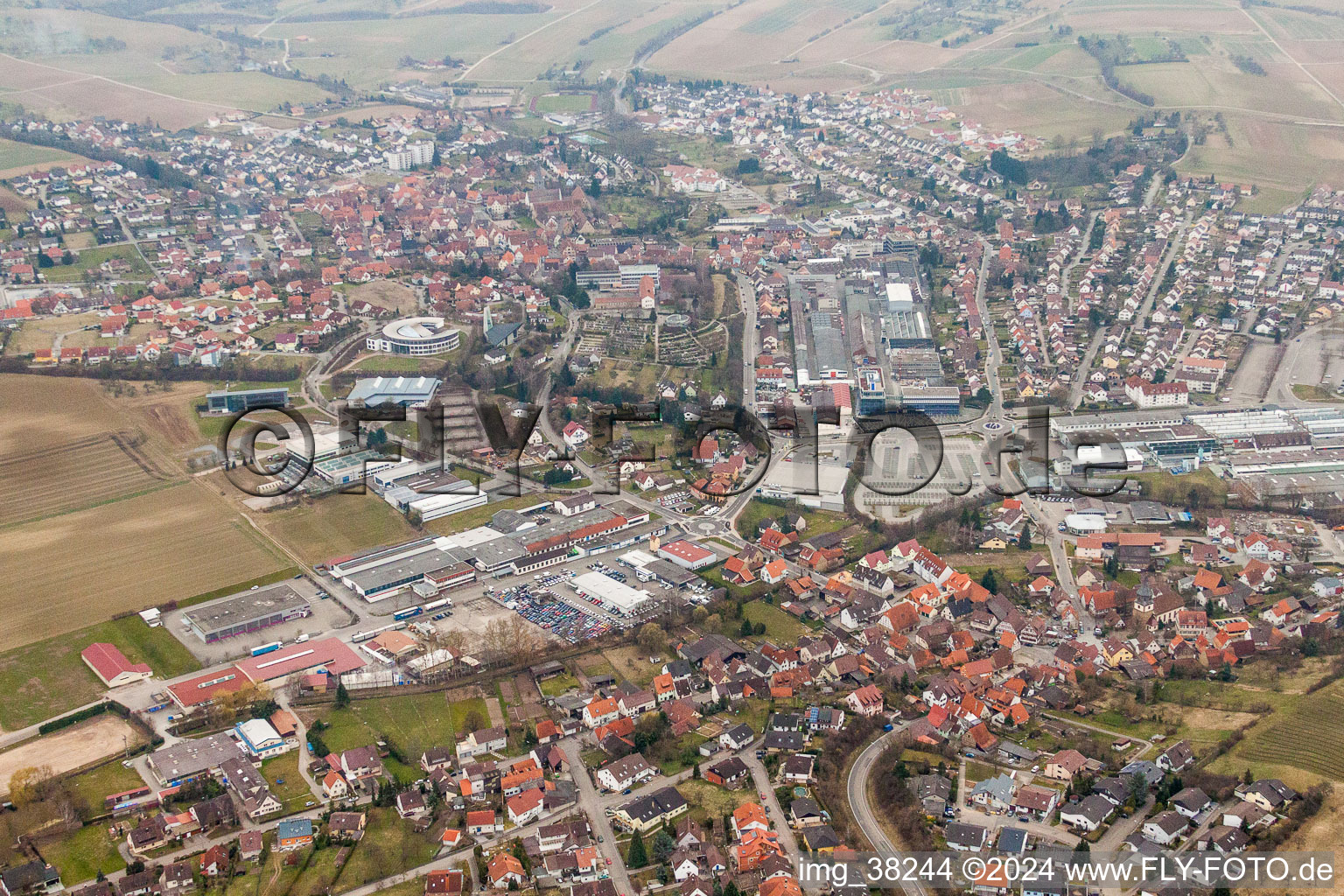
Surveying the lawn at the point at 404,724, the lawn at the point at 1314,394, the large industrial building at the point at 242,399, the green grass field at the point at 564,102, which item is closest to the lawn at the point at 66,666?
the lawn at the point at 404,724

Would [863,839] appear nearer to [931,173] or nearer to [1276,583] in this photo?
[1276,583]

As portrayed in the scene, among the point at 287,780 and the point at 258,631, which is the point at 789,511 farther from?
the point at 287,780

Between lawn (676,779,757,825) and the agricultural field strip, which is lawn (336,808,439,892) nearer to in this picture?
lawn (676,779,757,825)

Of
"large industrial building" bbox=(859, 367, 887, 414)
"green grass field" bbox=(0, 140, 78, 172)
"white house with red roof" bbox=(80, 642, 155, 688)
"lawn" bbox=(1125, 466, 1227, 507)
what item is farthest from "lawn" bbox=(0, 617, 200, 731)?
"green grass field" bbox=(0, 140, 78, 172)

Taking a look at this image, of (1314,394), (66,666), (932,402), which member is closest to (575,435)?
(932,402)

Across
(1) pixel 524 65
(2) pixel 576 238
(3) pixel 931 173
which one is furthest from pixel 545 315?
(1) pixel 524 65

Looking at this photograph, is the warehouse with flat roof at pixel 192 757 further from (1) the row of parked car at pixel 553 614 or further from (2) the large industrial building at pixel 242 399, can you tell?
(2) the large industrial building at pixel 242 399
